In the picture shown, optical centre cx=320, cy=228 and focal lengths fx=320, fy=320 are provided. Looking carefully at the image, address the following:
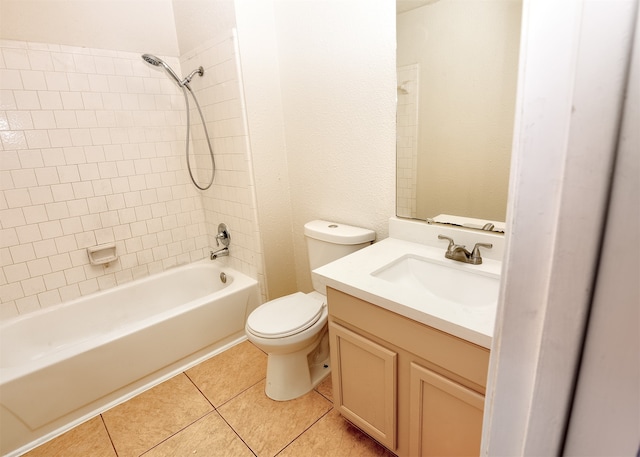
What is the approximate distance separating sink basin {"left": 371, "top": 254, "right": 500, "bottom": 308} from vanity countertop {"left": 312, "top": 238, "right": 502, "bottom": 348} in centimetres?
1

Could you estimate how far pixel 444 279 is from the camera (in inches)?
50.7

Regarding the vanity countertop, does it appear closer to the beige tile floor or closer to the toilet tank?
the toilet tank

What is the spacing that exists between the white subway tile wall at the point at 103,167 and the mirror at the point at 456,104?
1.00 m

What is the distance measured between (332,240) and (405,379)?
2.59 ft

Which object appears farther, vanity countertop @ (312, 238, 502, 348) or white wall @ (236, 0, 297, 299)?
white wall @ (236, 0, 297, 299)

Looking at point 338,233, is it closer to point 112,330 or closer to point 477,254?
point 477,254

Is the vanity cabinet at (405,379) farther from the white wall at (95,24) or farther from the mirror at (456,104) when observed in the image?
the white wall at (95,24)

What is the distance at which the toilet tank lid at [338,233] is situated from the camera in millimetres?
1646

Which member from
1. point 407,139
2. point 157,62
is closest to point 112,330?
point 157,62

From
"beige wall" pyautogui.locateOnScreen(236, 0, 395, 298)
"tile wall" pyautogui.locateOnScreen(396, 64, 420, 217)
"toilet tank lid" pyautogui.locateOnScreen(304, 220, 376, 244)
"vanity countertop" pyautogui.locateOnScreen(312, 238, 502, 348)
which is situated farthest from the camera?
"toilet tank lid" pyautogui.locateOnScreen(304, 220, 376, 244)

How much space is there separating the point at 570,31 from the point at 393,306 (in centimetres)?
87

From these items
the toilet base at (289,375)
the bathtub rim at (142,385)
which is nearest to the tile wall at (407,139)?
the toilet base at (289,375)

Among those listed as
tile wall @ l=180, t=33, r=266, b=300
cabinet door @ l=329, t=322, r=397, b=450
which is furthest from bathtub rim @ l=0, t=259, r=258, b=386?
cabinet door @ l=329, t=322, r=397, b=450

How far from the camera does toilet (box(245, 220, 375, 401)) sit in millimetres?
1540
